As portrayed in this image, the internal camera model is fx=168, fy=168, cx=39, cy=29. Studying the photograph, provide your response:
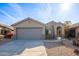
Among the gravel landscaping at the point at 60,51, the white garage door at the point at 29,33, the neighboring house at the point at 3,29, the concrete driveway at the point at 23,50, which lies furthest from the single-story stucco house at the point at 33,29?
the gravel landscaping at the point at 60,51

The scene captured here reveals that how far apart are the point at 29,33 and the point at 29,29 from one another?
1.90 feet

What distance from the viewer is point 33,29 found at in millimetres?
18859

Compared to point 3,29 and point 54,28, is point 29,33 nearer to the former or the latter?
point 3,29

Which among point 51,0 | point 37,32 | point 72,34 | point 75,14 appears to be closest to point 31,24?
point 37,32

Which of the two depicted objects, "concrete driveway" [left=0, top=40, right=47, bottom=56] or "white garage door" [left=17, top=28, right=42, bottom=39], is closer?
"concrete driveway" [left=0, top=40, right=47, bottom=56]

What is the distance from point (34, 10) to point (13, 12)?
7.83 ft

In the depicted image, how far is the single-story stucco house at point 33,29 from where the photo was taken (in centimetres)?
1847

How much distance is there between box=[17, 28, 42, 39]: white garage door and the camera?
18422 millimetres

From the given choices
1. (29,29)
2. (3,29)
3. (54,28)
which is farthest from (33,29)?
(3,29)

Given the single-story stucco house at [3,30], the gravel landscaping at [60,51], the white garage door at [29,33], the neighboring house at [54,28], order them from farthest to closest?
the neighboring house at [54,28] → the white garage door at [29,33] → the single-story stucco house at [3,30] → the gravel landscaping at [60,51]

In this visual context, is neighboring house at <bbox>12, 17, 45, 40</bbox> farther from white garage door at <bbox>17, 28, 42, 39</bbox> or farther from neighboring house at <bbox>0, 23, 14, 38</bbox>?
neighboring house at <bbox>0, 23, 14, 38</bbox>

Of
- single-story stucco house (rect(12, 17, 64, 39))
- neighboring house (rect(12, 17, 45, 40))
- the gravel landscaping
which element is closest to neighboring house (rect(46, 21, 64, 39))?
single-story stucco house (rect(12, 17, 64, 39))

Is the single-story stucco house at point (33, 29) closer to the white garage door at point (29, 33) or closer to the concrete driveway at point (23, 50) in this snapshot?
the white garage door at point (29, 33)

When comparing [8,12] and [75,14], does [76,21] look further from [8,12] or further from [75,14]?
[8,12]
